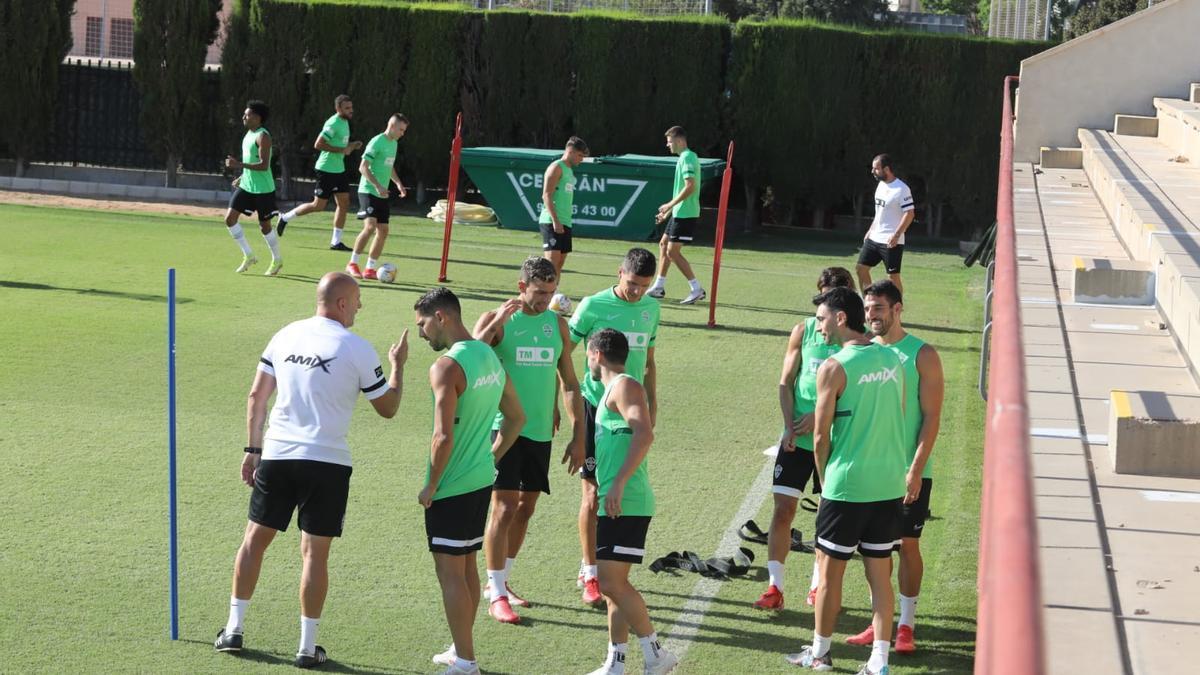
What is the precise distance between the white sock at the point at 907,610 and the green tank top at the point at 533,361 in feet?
6.45

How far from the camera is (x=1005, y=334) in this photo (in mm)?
3258

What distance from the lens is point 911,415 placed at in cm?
695

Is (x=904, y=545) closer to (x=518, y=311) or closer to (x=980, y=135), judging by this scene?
(x=518, y=311)

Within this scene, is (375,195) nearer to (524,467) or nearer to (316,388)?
(524,467)

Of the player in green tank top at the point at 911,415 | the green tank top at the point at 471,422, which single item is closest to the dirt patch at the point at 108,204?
the green tank top at the point at 471,422

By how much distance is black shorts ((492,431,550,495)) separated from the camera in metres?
7.45

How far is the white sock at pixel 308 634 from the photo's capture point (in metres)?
6.46

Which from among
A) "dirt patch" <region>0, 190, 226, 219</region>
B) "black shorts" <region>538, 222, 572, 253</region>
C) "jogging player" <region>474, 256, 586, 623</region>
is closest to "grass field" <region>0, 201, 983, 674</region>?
"jogging player" <region>474, 256, 586, 623</region>

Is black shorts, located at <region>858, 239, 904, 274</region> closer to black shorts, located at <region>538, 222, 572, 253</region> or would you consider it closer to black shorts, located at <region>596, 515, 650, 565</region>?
black shorts, located at <region>538, 222, 572, 253</region>

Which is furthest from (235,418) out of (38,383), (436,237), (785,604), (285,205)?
(285,205)

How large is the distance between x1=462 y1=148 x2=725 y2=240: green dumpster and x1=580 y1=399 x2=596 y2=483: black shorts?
618 inches

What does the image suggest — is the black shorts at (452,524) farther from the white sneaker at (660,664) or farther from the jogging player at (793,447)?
the jogging player at (793,447)

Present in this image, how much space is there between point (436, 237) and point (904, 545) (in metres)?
16.5

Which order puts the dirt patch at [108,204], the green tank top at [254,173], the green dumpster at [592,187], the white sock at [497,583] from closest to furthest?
the white sock at [497,583] → the green tank top at [254,173] → the green dumpster at [592,187] → the dirt patch at [108,204]
